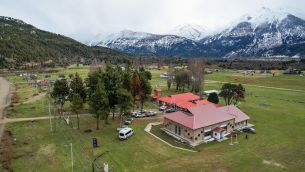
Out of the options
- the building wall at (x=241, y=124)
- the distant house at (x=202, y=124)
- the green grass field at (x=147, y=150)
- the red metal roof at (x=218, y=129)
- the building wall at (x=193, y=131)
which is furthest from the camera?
the building wall at (x=241, y=124)

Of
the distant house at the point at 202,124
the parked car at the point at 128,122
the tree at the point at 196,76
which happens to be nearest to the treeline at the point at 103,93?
the parked car at the point at 128,122

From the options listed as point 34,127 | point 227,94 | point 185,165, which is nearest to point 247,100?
point 227,94

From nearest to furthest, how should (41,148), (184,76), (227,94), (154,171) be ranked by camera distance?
(154,171), (41,148), (227,94), (184,76)

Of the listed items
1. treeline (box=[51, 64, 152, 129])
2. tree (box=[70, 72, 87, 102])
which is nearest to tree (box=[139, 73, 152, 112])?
treeline (box=[51, 64, 152, 129])

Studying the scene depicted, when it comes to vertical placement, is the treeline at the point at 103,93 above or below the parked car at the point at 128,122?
above

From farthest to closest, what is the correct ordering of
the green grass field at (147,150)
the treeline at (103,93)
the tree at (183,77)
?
the tree at (183,77) → the treeline at (103,93) → the green grass field at (147,150)

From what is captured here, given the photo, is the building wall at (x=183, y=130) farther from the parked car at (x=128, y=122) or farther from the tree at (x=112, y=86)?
the tree at (x=112, y=86)

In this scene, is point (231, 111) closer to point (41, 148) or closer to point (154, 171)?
point (154, 171)

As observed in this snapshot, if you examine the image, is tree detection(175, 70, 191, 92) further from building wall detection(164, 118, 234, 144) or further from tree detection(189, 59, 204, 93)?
building wall detection(164, 118, 234, 144)

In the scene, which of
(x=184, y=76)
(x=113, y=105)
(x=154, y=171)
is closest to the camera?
(x=154, y=171)
